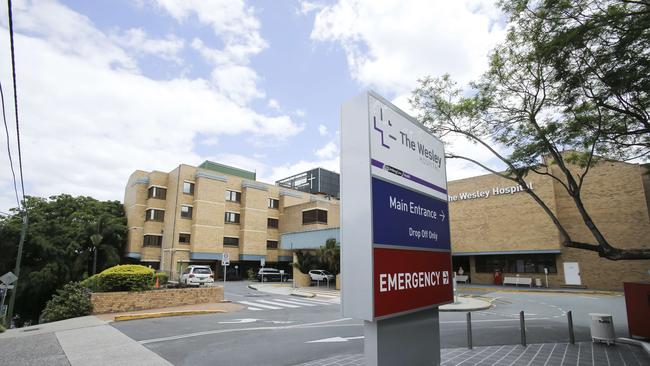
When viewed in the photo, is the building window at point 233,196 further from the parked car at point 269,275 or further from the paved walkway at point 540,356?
the paved walkway at point 540,356

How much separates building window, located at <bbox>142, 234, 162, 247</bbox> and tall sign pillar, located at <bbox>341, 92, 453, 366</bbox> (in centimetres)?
4350

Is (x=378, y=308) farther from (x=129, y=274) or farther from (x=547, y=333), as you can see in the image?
(x=129, y=274)

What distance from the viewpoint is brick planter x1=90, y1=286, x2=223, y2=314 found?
49.1ft

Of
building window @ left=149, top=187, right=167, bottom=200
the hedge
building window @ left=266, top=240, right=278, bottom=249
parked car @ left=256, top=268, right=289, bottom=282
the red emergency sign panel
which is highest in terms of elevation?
building window @ left=149, top=187, right=167, bottom=200

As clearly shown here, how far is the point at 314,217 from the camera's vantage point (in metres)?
48.0

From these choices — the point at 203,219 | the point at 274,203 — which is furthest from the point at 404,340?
the point at 274,203

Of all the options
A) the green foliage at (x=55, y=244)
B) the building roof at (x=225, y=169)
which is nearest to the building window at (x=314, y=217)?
the building roof at (x=225, y=169)

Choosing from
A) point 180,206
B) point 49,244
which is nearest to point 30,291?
point 49,244

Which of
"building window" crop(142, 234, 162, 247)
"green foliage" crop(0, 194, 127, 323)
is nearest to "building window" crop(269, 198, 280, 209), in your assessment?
"building window" crop(142, 234, 162, 247)

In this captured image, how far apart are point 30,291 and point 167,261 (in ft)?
40.3

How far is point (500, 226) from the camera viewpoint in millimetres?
31906

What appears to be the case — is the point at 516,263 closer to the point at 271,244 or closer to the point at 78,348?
the point at 271,244

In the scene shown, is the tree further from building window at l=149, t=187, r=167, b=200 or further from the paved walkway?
building window at l=149, t=187, r=167, b=200

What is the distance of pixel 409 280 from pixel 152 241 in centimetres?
4405
